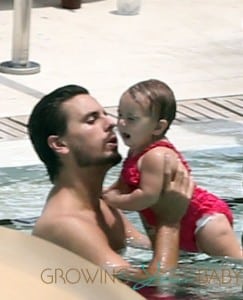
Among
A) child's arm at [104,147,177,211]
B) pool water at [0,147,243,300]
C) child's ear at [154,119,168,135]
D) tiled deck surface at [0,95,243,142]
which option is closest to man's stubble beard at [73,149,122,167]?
child's arm at [104,147,177,211]

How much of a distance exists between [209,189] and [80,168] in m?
1.52

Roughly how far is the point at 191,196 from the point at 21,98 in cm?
276

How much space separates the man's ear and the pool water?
17.6 inches

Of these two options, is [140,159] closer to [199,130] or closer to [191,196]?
[191,196]

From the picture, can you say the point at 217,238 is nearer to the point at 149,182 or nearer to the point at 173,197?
the point at 173,197

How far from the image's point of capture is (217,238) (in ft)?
12.7

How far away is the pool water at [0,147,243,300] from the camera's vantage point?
12.4ft

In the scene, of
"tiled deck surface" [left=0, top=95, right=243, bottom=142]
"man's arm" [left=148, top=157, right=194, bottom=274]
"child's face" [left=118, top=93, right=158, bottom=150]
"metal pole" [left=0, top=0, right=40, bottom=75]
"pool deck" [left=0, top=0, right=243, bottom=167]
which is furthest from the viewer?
"metal pole" [left=0, top=0, right=40, bottom=75]

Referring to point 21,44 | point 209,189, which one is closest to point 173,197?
point 209,189

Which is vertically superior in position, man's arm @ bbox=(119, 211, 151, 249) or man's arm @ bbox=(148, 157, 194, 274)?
man's arm @ bbox=(148, 157, 194, 274)

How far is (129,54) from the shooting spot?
7.66 meters

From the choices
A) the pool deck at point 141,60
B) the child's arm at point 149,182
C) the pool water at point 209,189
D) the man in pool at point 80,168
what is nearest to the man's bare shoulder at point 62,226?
the man in pool at point 80,168

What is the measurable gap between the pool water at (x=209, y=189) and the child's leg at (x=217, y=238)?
0.03 m

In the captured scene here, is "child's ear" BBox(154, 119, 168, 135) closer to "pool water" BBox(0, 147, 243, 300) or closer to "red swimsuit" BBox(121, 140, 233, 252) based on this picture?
"red swimsuit" BBox(121, 140, 233, 252)
